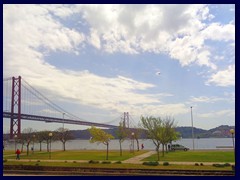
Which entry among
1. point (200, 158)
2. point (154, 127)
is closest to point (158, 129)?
point (154, 127)

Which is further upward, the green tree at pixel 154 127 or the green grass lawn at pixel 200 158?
the green tree at pixel 154 127

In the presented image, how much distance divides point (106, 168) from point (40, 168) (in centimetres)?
414

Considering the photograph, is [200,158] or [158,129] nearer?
[200,158]

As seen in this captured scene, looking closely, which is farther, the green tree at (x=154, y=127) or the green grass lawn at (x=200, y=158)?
the green tree at (x=154, y=127)

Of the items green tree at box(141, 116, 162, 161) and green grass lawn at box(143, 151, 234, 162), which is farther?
green tree at box(141, 116, 162, 161)

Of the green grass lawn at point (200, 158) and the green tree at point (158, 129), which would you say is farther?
the green tree at point (158, 129)

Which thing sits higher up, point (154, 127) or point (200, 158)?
point (154, 127)

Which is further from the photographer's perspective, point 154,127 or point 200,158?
point 154,127

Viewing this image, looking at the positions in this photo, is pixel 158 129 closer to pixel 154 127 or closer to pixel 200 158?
pixel 154 127

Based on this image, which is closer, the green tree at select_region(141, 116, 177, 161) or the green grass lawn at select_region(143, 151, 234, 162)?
the green grass lawn at select_region(143, 151, 234, 162)

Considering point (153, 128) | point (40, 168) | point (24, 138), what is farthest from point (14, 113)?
point (40, 168)

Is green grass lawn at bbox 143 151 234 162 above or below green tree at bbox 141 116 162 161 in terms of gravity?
below
